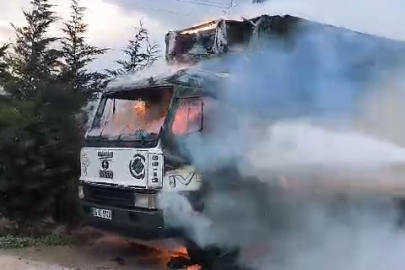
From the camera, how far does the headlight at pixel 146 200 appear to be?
734cm

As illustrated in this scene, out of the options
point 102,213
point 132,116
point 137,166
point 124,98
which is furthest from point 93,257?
point 124,98

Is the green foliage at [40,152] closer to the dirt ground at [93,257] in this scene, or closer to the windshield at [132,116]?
the dirt ground at [93,257]

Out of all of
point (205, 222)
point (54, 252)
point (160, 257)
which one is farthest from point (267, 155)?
point (54, 252)

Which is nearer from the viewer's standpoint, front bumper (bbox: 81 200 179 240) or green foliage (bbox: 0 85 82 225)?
front bumper (bbox: 81 200 179 240)

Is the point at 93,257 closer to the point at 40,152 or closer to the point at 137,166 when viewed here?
the point at 40,152

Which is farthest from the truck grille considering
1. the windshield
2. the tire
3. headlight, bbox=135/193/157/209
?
the tire

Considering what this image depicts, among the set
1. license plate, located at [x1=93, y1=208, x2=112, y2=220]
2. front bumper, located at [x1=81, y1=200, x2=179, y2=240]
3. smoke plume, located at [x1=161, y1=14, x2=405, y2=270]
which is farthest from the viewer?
license plate, located at [x1=93, y1=208, x2=112, y2=220]

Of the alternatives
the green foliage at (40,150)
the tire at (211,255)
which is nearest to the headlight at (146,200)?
the tire at (211,255)

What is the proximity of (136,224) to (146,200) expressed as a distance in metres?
0.36

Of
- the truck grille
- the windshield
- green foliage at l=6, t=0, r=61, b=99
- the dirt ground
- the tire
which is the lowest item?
the dirt ground

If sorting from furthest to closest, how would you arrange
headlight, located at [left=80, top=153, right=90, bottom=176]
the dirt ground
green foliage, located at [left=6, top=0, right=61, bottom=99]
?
green foliage, located at [left=6, top=0, right=61, bottom=99] → headlight, located at [left=80, top=153, right=90, bottom=176] → the dirt ground

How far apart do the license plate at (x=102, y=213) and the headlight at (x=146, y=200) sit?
65 centimetres

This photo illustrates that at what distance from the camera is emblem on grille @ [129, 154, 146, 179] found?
739 centimetres

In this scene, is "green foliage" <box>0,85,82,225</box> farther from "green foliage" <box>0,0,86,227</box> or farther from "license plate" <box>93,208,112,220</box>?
"license plate" <box>93,208,112,220</box>
